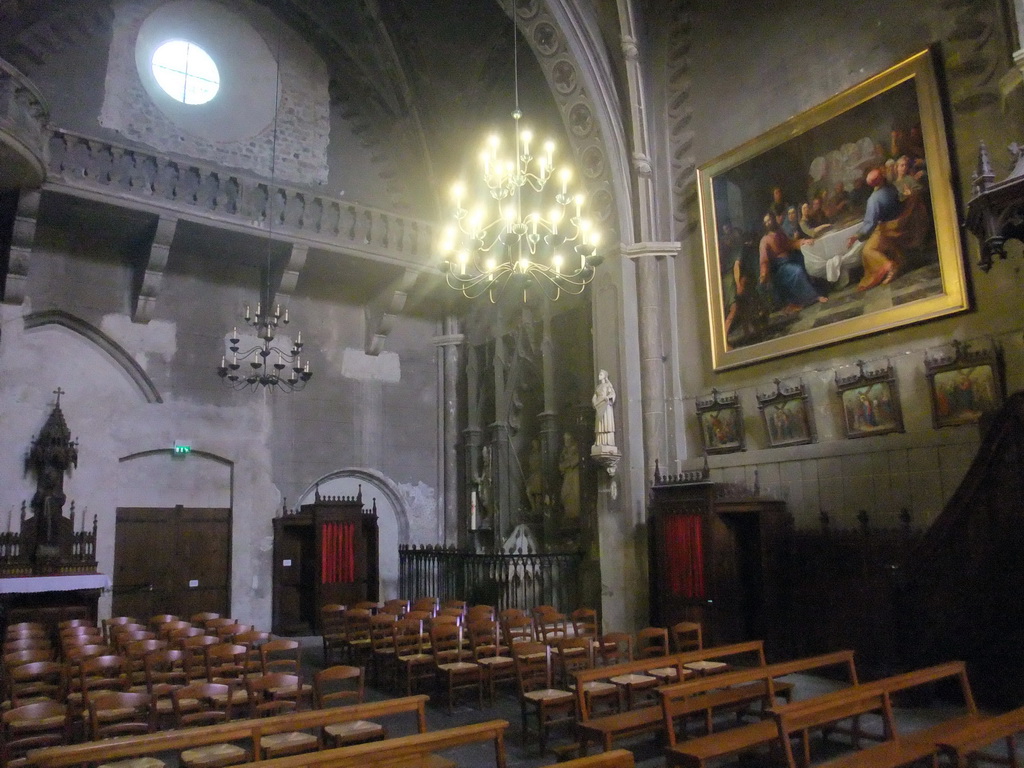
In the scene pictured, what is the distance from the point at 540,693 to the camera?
590 centimetres

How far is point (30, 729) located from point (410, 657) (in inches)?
131

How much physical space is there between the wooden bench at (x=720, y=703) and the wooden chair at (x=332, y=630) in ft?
16.2

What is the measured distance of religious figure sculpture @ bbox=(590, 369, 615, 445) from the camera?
36.2 ft

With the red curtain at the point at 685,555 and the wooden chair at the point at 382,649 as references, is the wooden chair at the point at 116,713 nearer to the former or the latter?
the wooden chair at the point at 382,649

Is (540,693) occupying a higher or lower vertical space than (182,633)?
lower

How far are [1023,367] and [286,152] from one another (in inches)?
480

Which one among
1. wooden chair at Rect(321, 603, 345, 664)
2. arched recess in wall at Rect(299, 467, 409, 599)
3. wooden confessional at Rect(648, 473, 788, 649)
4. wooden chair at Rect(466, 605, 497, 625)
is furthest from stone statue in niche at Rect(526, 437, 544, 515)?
wooden chair at Rect(466, 605, 497, 625)

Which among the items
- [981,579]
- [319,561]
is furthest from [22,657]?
[981,579]

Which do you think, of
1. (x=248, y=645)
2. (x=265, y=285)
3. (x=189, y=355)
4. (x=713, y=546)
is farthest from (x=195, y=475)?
(x=713, y=546)

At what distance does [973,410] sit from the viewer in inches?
308

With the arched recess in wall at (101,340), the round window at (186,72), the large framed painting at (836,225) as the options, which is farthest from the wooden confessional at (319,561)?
the round window at (186,72)

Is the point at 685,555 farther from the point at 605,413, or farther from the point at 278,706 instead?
the point at 278,706

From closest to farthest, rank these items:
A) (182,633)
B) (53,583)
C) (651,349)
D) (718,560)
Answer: (182,633) → (718,560) → (53,583) → (651,349)

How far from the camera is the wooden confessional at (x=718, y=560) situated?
29.8ft
